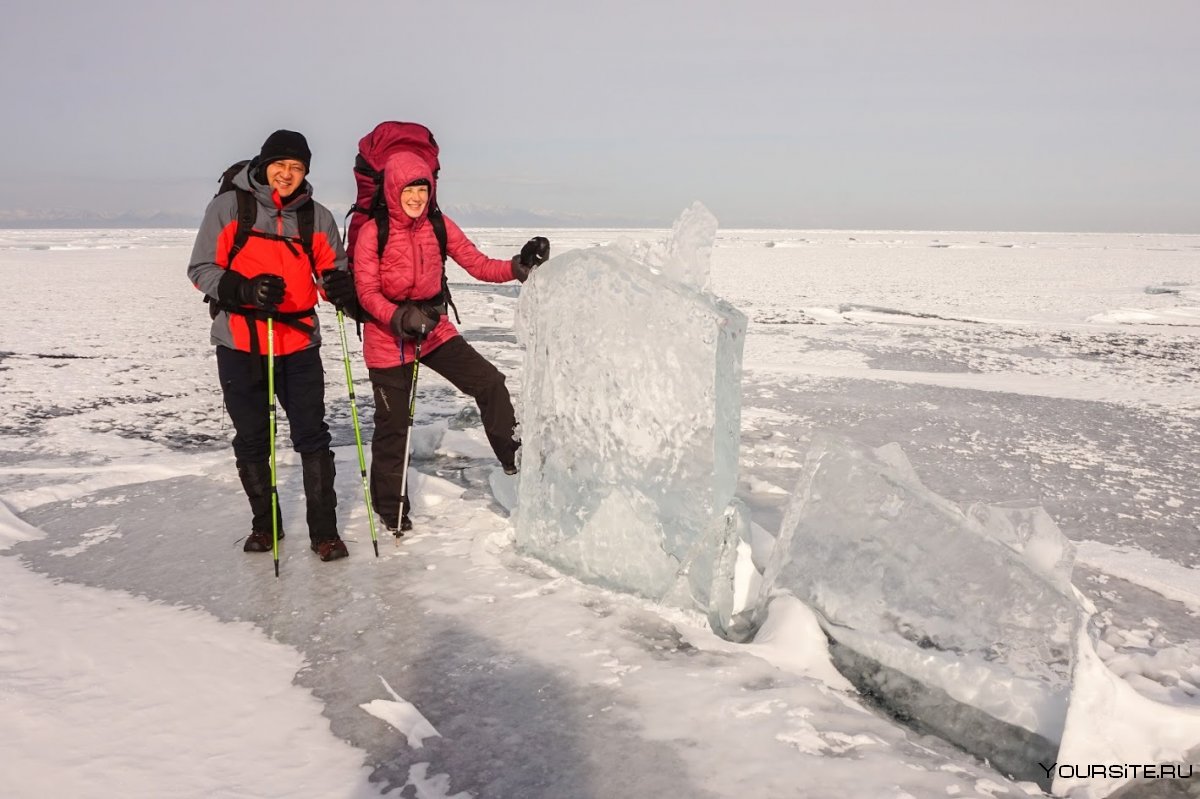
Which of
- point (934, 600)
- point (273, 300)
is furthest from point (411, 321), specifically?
point (934, 600)

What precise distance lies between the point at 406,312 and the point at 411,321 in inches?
2.1

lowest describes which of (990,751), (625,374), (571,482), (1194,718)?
(990,751)

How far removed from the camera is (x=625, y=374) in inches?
121

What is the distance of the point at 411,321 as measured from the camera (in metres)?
3.47

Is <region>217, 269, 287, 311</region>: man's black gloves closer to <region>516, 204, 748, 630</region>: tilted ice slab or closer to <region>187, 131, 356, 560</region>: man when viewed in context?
<region>187, 131, 356, 560</region>: man

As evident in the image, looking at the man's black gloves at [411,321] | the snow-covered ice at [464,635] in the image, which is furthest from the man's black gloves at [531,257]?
the snow-covered ice at [464,635]

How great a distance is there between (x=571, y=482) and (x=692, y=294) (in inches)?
38.1

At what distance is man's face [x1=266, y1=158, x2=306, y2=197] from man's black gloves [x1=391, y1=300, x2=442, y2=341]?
0.68 metres

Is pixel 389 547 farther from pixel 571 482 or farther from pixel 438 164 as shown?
pixel 438 164

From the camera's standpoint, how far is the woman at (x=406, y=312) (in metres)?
3.53

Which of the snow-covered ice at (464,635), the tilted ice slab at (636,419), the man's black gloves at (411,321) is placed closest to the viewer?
the snow-covered ice at (464,635)

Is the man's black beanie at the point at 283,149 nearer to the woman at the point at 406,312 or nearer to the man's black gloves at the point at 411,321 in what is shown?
the woman at the point at 406,312

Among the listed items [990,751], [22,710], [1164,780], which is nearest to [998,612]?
[990,751]

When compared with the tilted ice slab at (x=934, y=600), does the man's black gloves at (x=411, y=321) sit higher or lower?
higher
